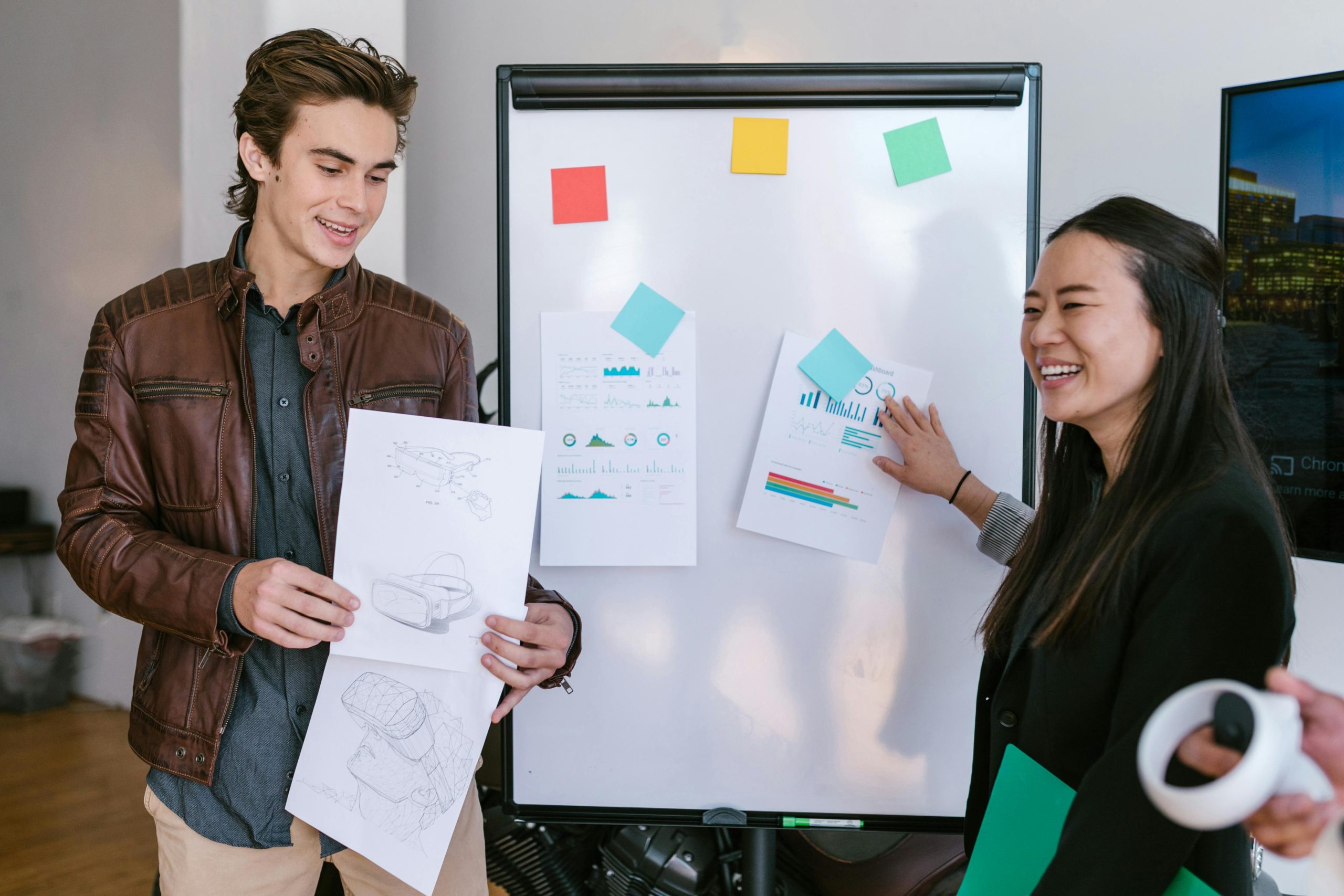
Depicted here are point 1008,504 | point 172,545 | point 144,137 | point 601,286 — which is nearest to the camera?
point 172,545

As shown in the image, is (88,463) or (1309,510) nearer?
(88,463)

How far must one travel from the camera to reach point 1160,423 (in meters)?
0.96

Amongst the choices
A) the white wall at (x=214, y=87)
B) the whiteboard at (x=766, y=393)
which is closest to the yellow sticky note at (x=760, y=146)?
the whiteboard at (x=766, y=393)

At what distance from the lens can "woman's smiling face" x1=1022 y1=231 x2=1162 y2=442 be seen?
101 cm

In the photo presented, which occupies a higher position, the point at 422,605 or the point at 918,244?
the point at 918,244

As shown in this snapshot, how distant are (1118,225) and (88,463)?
1.29 meters

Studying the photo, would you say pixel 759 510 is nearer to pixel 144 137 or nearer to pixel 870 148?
pixel 870 148

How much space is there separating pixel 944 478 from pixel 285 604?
991 mm

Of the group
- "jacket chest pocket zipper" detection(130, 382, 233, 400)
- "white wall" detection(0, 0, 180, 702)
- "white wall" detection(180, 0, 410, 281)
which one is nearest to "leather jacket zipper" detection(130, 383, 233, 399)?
"jacket chest pocket zipper" detection(130, 382, 233, 400)

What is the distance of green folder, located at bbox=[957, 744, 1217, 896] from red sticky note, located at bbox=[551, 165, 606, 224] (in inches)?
40.9

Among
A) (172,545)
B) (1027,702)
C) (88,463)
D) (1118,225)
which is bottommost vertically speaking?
(1027,702)

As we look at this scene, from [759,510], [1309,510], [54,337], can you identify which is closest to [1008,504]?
[759,510]

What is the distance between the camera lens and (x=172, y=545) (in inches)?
44.9

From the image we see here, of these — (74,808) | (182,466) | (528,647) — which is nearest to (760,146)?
(528,647)
